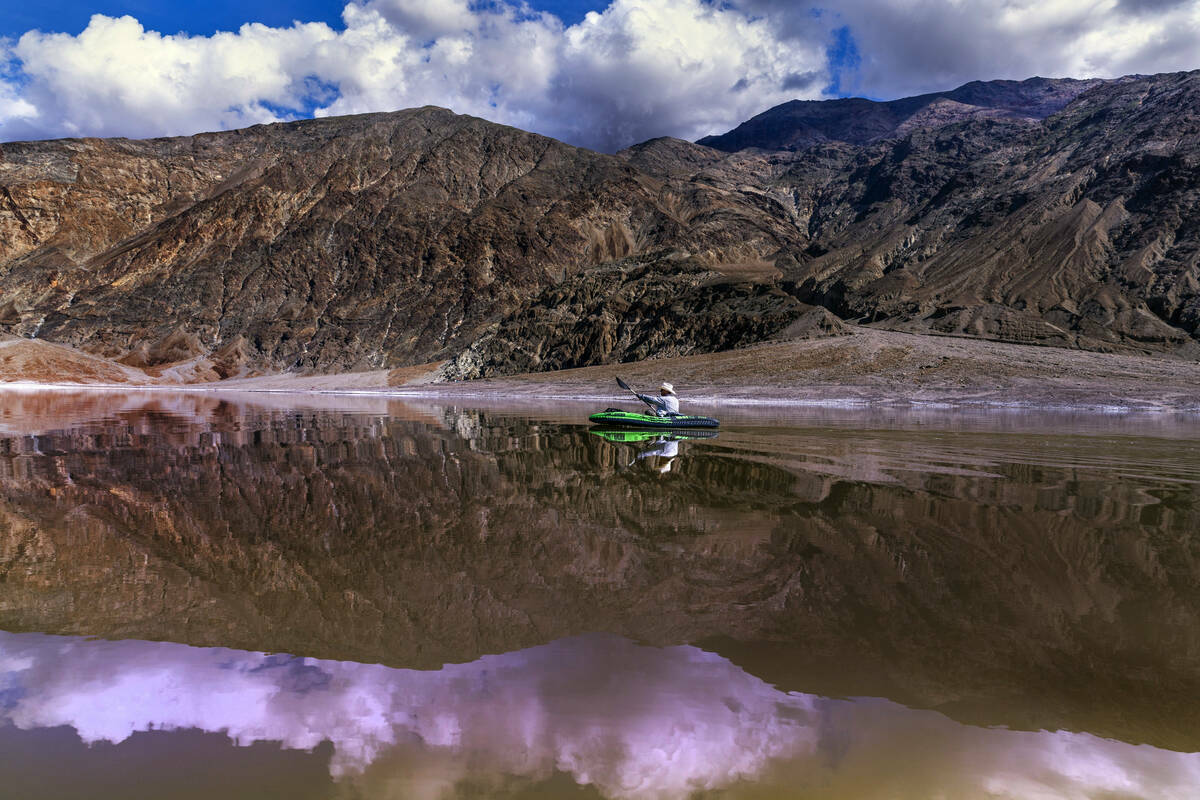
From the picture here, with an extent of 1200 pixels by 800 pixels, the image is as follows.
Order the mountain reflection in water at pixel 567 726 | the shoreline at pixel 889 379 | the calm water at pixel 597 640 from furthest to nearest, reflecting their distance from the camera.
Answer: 1. the shoreline at pixel 889 379
2. the calm water at pixel 597 640
3. the mountain reflection in water at pixel 567 726

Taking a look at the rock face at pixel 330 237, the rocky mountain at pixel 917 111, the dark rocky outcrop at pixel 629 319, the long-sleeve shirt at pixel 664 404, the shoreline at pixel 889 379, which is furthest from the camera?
the rocky mountain at pixel 917 111

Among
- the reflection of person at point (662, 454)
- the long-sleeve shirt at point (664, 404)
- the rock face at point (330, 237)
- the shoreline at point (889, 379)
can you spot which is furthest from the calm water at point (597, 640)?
the rock face at point (330, 237)

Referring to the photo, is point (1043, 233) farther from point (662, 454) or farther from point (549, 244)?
point (662, 454)

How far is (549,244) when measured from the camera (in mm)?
97500

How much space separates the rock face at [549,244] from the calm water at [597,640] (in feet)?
187

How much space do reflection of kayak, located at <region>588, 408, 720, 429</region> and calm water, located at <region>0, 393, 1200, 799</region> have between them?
11.9 m

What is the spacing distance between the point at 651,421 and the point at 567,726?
2067 cm

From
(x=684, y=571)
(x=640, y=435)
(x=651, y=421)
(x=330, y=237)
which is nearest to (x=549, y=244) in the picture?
(x=330, y=237)

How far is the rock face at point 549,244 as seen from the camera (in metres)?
71.0

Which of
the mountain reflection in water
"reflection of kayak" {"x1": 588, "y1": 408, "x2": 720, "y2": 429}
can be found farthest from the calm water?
"reflection of kayak" {"x1": 588, "y1": 408, "x2": 720, "y2": 429}

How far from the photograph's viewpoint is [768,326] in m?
64.2

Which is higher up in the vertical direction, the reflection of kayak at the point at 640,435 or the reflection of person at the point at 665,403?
the reflection of person at the point at 665,403

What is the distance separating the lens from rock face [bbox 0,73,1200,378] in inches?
2795

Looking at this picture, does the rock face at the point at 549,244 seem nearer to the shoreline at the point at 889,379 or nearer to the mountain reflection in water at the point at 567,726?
the shoreline at the point at 889,379
